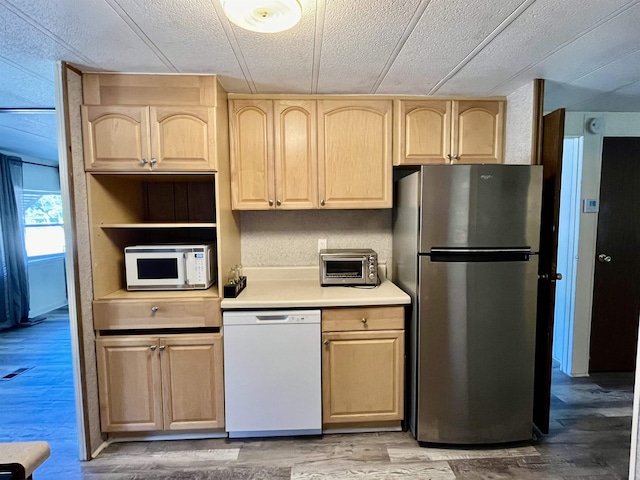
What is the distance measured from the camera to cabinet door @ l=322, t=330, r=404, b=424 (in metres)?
1.91

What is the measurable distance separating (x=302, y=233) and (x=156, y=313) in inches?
45.0

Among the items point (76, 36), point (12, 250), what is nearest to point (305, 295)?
point (76, 36)

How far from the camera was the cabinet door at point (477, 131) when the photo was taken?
2160 mm

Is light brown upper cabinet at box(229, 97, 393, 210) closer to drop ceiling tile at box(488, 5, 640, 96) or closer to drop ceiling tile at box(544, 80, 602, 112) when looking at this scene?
drop ceiling tile at box(488, 5, 640, 96)

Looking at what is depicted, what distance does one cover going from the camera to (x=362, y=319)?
74.9 inches

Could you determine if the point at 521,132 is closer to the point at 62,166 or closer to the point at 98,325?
the point at 62,166

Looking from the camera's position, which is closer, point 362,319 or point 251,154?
point 362,319

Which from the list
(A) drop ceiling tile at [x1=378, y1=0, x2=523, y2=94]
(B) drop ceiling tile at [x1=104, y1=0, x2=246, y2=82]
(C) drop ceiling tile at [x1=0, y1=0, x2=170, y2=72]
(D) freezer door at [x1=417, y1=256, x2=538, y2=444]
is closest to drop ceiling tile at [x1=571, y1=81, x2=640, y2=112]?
(A) drop ceiling tile at [x1=378, y1=0, x2=523, y2=94]

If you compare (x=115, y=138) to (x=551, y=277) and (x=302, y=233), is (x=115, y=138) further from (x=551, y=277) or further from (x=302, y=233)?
(x=551, y=277)

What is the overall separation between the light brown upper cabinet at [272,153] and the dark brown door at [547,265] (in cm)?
141

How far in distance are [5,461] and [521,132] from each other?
262 centimetres

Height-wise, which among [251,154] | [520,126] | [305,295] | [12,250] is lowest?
[305,295]

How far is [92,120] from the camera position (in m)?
1.77

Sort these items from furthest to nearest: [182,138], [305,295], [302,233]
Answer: [302,233], [305,295], [182,138]
